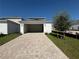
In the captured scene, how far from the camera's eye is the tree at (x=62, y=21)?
67.9 feet

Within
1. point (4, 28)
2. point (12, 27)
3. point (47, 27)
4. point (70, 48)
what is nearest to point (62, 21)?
point (47, 27)

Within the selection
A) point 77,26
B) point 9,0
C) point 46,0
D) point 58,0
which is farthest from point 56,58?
point 77,26

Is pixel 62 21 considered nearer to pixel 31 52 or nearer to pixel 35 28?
pixel 35 28

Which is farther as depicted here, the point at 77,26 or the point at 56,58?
the point at 77,26

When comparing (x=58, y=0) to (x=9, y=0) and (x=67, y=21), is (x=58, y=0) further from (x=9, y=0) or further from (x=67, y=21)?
(x=9, y=0)

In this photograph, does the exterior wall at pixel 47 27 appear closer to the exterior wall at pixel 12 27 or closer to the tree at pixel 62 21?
the tree at pixel 62 21

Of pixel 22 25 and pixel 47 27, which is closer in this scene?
pixel 22 25

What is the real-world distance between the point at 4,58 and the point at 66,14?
1879cm

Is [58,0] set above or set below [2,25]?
above

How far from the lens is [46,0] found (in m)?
23.7

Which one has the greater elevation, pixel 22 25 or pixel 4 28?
pixel 22 25

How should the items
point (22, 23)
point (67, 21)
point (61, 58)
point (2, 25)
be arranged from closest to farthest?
point (61, 58) < point (2, 25) < point (67, 21) < point (22, 23)

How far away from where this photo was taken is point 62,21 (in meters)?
21.4

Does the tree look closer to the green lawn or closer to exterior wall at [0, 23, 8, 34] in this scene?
exterior wall at [0, 23, 8, 34]
